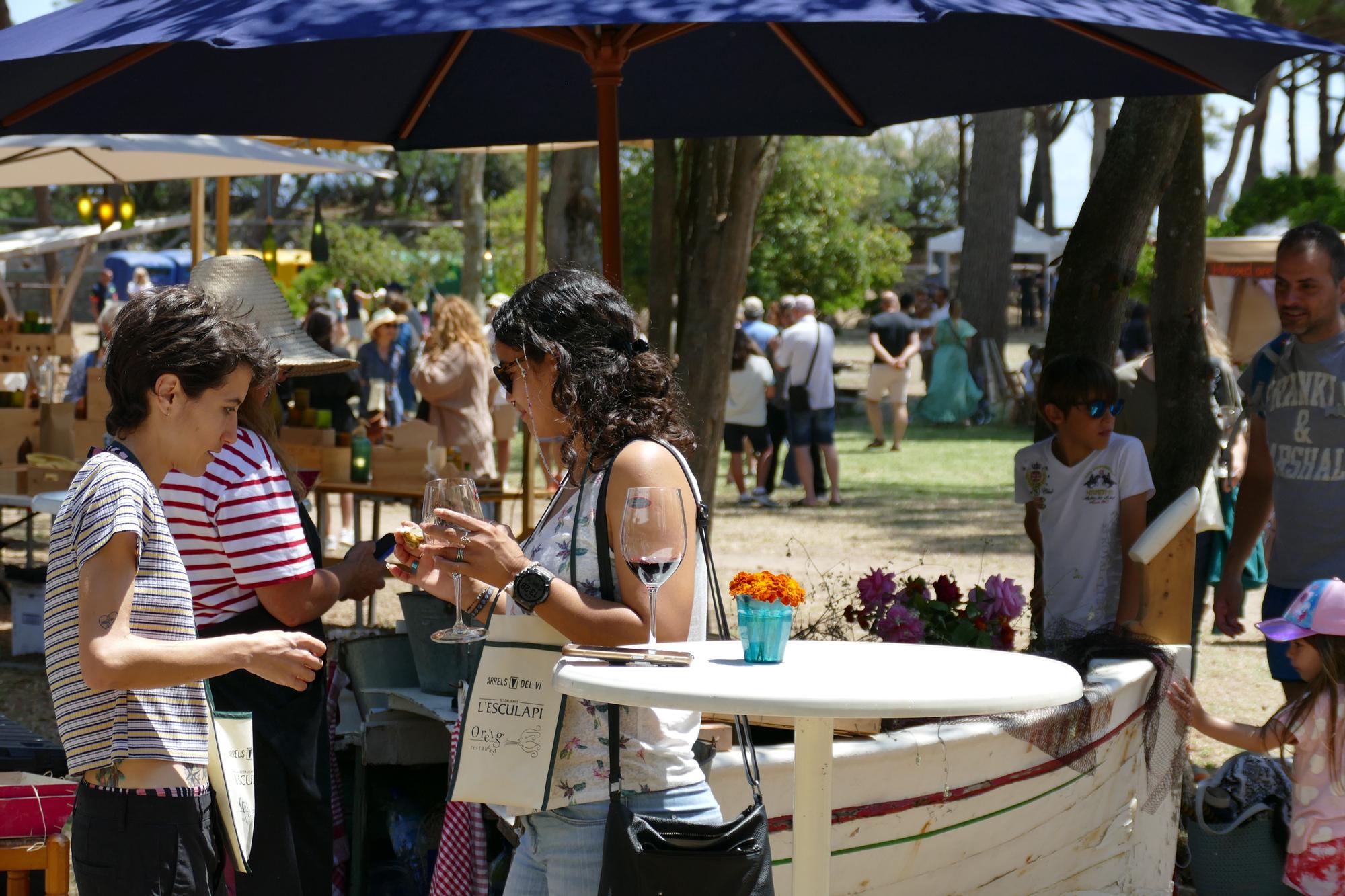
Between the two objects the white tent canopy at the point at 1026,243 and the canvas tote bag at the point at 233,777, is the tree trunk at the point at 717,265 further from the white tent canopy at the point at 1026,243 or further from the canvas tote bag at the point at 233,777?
the white tent canopy at the point at 1026,243

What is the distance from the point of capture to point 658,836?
87.4 inches

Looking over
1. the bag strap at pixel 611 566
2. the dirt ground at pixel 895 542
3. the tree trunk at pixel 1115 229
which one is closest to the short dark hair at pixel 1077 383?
the tree trunk at pixel 1115 229

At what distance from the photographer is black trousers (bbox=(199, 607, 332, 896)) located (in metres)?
3.11

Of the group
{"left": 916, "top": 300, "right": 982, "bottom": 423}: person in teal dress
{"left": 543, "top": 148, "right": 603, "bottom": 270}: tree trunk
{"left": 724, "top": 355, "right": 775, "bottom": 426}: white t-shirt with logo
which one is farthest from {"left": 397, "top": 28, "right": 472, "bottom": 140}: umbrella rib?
{"left": 916, "top": 300, "right": 982, "bottom": 423}: person in teal dress

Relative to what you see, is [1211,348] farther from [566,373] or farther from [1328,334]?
[566,373]

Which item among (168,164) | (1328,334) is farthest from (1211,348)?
(168,164)

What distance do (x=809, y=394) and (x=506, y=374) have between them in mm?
10079

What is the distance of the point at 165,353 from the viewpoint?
2.40m

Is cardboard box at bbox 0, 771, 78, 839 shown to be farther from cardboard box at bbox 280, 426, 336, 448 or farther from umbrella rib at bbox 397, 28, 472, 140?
cardboard box at bbox 280, 426, 336, 448

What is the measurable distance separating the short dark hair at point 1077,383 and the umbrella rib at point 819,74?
1191 millimetres

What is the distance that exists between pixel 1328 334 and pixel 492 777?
296 cm

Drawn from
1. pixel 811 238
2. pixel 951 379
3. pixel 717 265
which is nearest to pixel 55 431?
pixel 717 265

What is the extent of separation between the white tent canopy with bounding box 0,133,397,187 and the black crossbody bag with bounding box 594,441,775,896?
7.40m

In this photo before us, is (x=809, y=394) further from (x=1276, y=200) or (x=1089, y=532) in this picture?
(x=1276, y=200)
